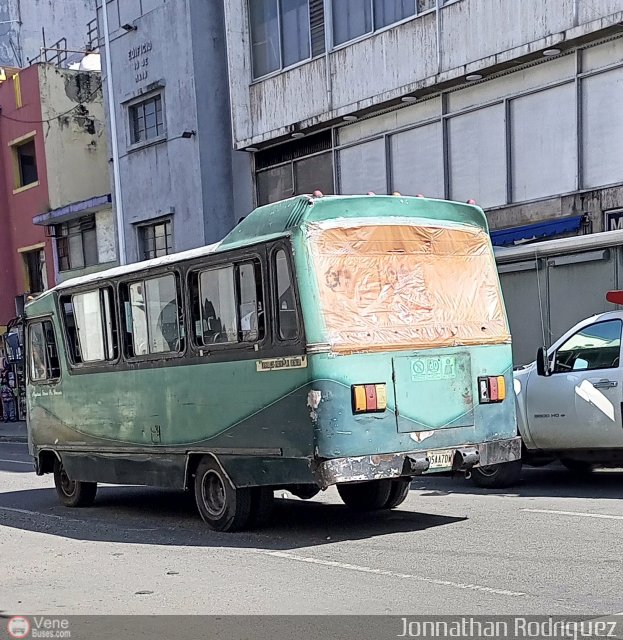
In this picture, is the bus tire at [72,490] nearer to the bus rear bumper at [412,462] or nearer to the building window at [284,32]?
the bus rear bumper at [412,462]

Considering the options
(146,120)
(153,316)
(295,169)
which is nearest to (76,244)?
(146,120)

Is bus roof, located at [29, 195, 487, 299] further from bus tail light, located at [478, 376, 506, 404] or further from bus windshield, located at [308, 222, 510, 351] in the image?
bus tail light, located at [478, 376, 506, 404]

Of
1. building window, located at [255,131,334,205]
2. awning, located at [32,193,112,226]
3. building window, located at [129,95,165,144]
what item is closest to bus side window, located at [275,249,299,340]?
building window, located at [255,131,334,205]

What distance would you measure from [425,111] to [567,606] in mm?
14949

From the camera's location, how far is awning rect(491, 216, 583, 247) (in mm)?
16547

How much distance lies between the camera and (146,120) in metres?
27.0

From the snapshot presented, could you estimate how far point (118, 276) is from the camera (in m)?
10.4

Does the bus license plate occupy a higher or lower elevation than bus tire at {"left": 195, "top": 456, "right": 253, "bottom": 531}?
higher

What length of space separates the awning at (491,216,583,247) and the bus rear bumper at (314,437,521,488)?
8.32 m

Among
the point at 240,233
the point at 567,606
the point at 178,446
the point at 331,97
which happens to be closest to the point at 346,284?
the point at 240,233

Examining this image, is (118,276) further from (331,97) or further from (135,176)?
(135,176)

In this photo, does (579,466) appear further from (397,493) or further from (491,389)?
(491,389)

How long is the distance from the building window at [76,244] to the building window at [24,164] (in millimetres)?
2873

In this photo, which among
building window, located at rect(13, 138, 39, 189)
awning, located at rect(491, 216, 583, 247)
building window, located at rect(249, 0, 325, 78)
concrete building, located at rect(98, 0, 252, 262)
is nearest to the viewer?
awning, located at rect(491, 216, 583, 247)
